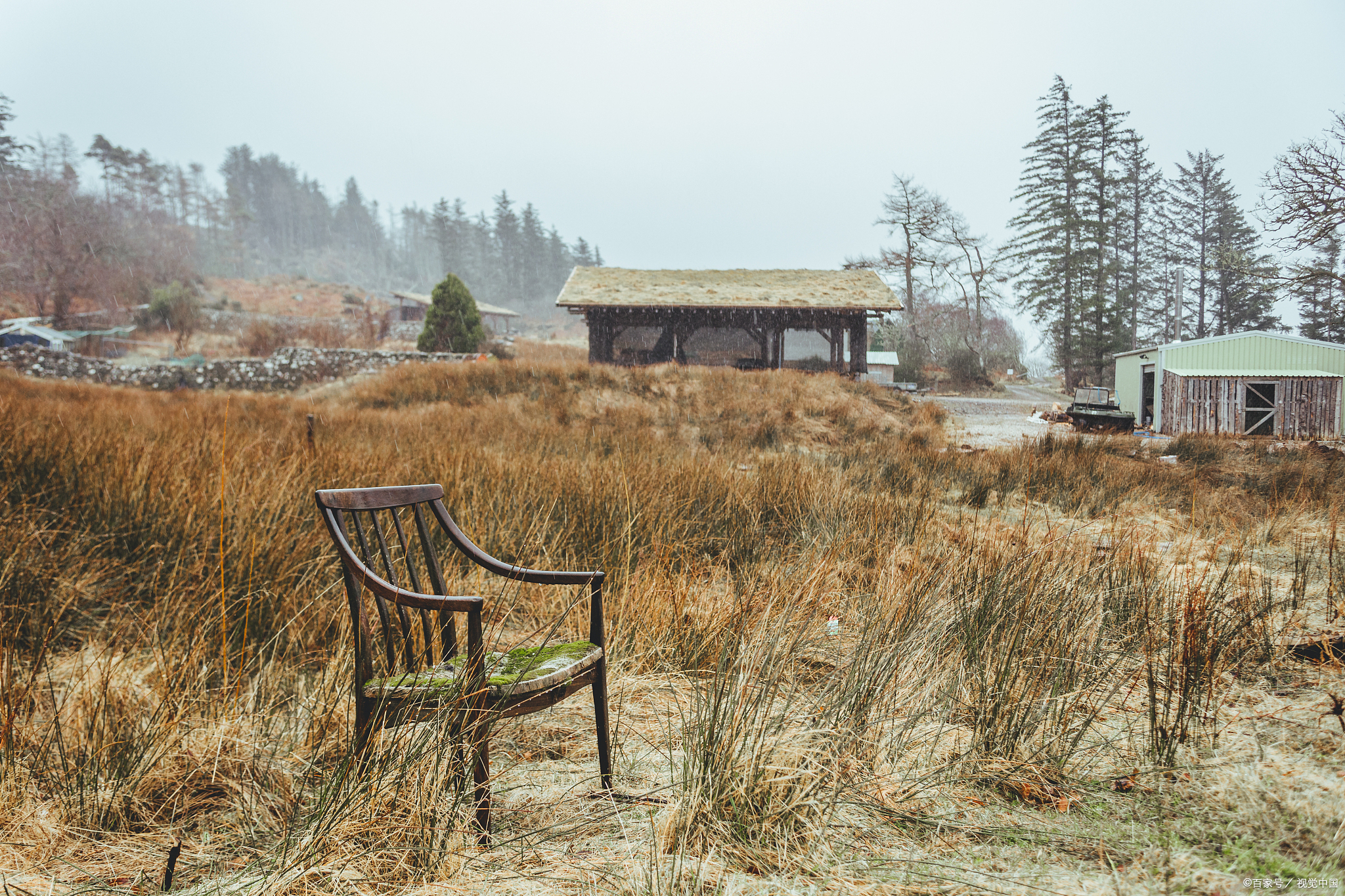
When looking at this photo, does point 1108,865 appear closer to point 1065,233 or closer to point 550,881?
point 550,881

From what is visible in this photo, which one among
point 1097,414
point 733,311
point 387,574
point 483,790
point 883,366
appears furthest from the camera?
point 883,366

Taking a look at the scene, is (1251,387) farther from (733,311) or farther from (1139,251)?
(733,311)

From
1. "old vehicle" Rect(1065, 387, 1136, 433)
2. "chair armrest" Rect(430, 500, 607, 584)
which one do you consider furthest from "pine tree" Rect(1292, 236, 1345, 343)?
"chair armrest" Rect(430, 500, 607, 584)

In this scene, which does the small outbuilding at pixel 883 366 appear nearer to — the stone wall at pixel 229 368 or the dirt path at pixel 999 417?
the dirt path at pixel 999 417

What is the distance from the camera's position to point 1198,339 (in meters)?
4.89

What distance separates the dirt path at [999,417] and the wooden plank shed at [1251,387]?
50.6 inches

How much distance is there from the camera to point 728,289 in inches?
571

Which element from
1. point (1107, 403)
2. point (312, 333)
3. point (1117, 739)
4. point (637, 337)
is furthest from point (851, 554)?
point (312, 333)

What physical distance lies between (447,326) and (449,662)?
19.2 metres

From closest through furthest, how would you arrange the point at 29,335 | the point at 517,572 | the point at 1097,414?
the point at 517,572 < the point at 1097,414 < the point at 29,335

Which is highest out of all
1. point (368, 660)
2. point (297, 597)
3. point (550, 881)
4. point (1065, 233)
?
point (1065, 233)

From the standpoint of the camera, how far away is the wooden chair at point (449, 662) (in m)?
1.30

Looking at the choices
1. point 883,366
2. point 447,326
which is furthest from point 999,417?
point 447,326

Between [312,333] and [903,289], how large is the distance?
20.1 m
